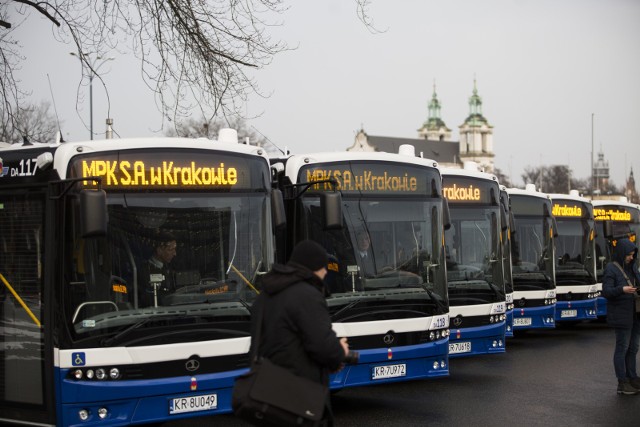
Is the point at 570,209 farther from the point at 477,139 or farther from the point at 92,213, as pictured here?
the point at 477,139

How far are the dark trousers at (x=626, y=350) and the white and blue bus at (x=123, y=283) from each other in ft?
16.0

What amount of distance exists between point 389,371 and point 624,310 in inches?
121

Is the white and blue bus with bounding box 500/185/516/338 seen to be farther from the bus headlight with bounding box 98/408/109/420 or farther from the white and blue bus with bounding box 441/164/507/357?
the bus headlight with bounding box 98/408/109/420

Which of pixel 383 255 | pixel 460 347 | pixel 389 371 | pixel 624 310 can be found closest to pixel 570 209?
pixel 460 347

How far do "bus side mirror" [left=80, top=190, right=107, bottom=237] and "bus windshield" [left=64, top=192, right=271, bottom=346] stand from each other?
28.3 inches

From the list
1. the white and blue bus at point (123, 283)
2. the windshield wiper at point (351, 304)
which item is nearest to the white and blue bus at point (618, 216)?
the windshield wiper at point (351, 304)

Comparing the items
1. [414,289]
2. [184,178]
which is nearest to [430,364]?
[414,289]

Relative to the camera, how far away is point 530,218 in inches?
770

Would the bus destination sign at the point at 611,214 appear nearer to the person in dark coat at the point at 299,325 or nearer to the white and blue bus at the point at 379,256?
the white and blue bus at the point at 379,256

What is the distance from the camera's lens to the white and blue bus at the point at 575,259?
20828 mm

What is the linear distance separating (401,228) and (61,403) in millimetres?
4407

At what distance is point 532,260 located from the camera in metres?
19.3

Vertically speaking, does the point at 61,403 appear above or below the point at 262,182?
below

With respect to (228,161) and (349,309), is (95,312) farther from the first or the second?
(349,309)
